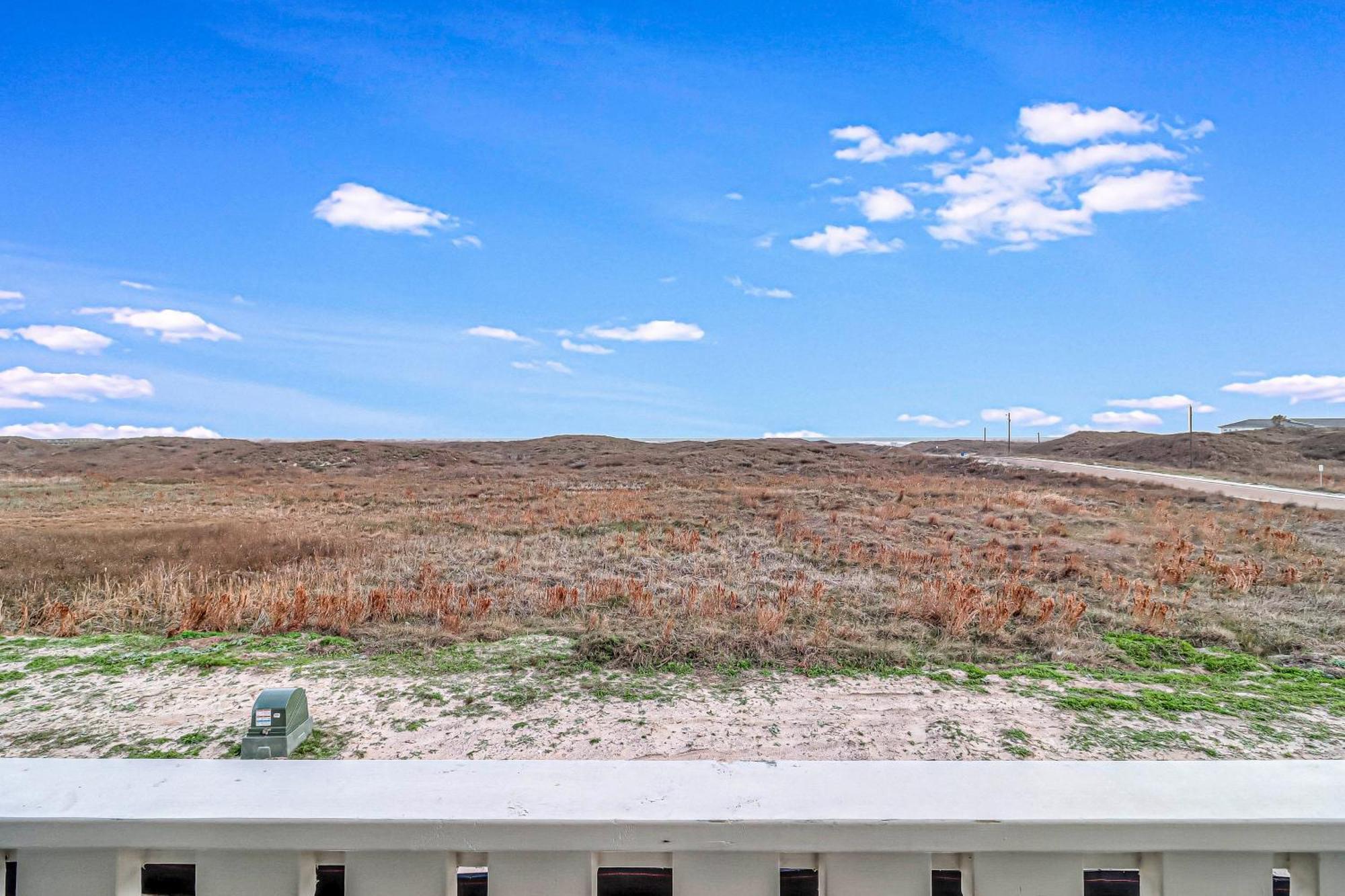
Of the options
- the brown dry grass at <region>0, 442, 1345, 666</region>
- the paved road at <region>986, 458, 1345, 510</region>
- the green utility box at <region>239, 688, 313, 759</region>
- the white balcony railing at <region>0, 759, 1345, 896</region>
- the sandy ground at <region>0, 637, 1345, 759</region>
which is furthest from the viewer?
the paved road at <region>986, 458, 1345, 510</region>

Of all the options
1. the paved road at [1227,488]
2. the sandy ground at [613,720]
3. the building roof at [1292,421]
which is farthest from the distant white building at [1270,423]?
the sandy ground at [613,720]

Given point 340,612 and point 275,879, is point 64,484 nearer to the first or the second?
point 340,612

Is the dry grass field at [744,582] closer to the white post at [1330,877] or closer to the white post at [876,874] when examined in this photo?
the white post at [1330,877]

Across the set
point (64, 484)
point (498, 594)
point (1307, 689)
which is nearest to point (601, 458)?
point (64, 484)

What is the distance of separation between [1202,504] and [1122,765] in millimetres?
21312

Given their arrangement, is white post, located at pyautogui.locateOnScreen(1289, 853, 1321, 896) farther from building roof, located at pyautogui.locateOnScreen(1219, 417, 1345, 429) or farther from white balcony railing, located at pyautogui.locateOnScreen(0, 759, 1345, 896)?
building roof, located at pyautogui.locateOnScreen(1219, 417, 1345, 429)

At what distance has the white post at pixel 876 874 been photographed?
4.75 ft

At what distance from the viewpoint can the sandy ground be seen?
406 centimetres

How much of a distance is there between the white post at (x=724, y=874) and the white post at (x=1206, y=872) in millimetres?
781

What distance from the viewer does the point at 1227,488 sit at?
74.6 ft

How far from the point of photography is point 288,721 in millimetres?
2078

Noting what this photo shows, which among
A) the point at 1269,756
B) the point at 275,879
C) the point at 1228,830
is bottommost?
the point at 1269,756

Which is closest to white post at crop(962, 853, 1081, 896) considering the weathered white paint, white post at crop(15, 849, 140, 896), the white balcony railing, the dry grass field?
the white balcony railing

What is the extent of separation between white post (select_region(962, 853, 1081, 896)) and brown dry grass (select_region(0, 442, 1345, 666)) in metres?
4.42
